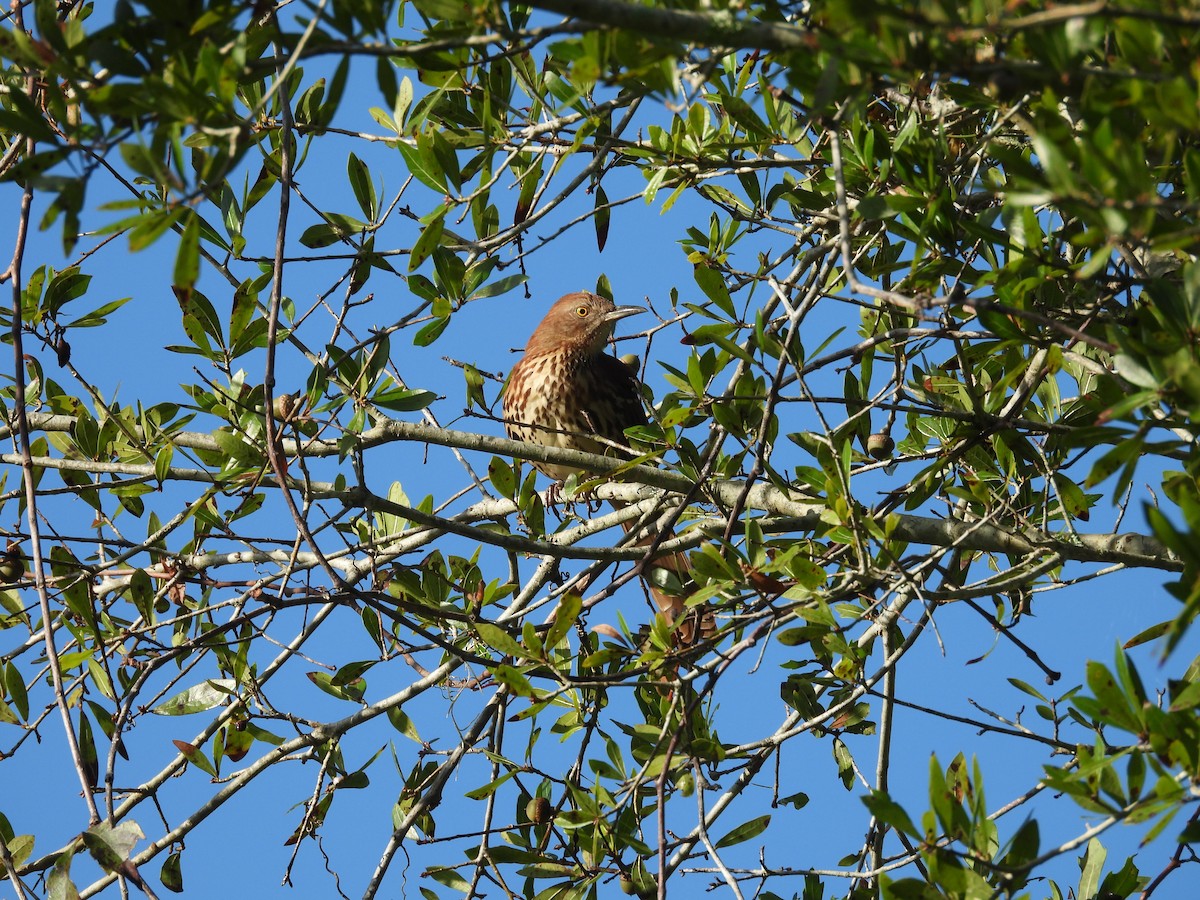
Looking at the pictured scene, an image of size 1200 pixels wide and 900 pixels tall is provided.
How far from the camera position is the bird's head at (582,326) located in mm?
5797

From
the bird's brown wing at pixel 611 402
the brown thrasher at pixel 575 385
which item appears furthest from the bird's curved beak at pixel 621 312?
the bird's brown wing at pixel 611 402

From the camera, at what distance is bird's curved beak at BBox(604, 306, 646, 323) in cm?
584

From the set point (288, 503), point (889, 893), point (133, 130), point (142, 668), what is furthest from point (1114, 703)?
point (142, 668)

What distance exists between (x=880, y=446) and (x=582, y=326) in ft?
8.81

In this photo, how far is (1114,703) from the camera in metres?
2.02

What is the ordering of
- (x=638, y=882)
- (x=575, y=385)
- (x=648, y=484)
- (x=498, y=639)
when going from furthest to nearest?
(x=575, y=385)
(x=648, y=484)
(x=638, y=882)
(x=498, y=639)

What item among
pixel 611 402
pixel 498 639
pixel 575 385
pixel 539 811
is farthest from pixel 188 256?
pixel 611 402

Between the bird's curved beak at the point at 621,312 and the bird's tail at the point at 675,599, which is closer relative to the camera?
the bird's tail at the point at 675,599

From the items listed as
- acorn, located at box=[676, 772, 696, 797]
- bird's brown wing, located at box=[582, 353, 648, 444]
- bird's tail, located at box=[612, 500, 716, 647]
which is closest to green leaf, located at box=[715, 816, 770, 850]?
acorn, located at box=[676, 772, 696, 797]

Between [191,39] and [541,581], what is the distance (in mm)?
2319

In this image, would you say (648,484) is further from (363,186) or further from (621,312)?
(621,312)

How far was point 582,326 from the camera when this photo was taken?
5863 millimetres

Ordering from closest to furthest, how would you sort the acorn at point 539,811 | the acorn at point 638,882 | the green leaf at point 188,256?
the green leaf at point 188,256 → the acorn at point 638,882 → the acorn at point 539,811

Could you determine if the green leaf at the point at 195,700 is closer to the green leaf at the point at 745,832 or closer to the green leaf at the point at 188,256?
the green leaf at the point at 745,832
